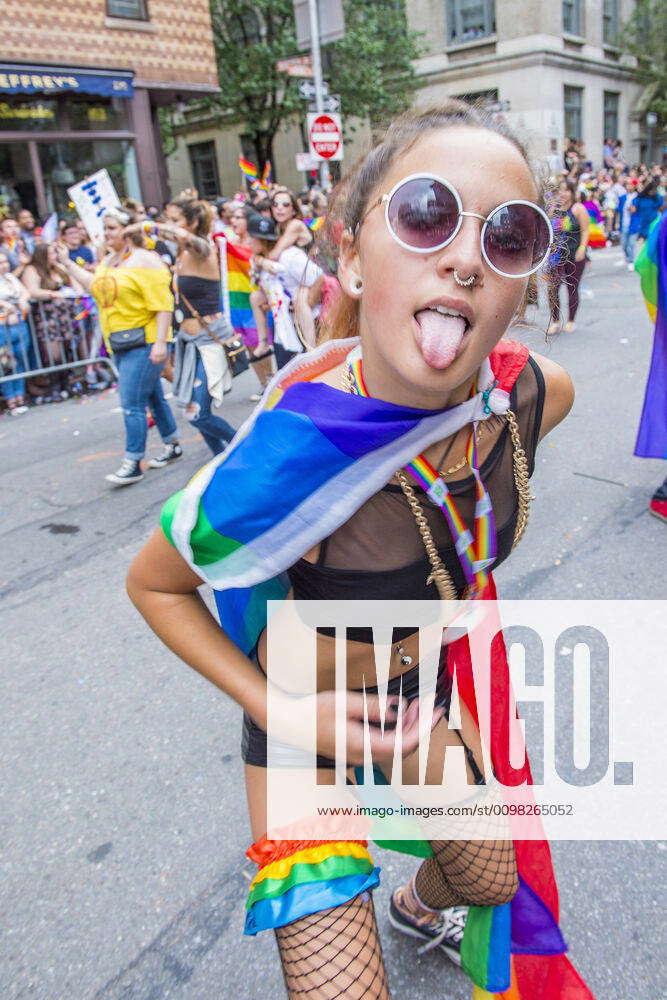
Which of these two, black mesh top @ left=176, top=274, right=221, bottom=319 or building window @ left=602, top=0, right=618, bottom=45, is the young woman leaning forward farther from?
building window @ left=602, top=0, right=618, bottom=45

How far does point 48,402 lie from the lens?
355 inches

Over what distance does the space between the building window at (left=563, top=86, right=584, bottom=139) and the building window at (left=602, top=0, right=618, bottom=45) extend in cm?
378

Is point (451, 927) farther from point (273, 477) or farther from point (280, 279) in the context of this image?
point (280, 279)

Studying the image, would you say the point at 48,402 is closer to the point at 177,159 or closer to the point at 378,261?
the point at 378,261

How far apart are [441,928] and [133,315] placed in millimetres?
4618

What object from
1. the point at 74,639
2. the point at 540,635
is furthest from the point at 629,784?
the point at 74,639

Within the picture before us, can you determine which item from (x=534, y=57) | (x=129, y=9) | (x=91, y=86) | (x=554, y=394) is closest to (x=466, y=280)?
(x=554, y=394)

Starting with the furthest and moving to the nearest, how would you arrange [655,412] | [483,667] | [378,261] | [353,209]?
[655,412], [483,667], [353,209], [378,261]

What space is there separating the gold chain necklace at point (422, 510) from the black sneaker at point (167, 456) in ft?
16.4

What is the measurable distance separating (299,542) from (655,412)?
11.9 feet

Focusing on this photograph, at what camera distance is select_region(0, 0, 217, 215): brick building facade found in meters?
13.9

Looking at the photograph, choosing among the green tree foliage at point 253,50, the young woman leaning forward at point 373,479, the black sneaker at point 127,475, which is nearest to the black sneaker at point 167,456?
the black sneaker at point 127,475

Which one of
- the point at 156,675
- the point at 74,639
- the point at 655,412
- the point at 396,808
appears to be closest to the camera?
the point at 396,808

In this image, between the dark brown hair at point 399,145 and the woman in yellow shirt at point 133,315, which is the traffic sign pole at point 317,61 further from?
the dark brown hair at point 399,145
